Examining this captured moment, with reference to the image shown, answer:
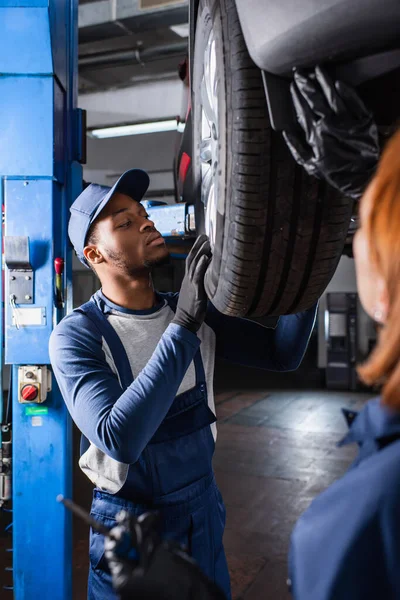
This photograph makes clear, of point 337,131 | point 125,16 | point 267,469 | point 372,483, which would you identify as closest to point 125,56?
point 125,16

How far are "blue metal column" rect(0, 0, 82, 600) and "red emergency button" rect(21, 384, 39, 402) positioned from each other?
70 mm

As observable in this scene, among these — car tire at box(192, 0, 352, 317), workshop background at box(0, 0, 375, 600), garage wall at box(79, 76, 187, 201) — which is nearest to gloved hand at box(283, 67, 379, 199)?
car tire at box(192, 0, 352, 317)

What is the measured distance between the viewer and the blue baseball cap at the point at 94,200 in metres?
1.54

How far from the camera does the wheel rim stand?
109cm

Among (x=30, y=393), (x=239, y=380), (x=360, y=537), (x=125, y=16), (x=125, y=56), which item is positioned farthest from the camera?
(x=239, y=380)

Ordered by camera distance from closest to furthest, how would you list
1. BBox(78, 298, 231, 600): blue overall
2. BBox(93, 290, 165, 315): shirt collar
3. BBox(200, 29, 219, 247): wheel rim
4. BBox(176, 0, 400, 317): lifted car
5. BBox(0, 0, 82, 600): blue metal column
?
BBox(176, 0, 400, 317): lifted car, BBox(200, 29, 219, 247): wheel rim, BBox(78, 298, 231, 600): blue overall, BBox(93, 290, 165, 315): shirt collar, BBox(0, 0, 82, 600): blue metal column

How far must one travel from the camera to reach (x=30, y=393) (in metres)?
1.84

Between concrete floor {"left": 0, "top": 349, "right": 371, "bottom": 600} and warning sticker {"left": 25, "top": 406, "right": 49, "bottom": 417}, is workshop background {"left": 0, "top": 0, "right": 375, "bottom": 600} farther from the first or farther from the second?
warning sticker {"left": 25, "top": 406, "right": 49, "bottom": 417}

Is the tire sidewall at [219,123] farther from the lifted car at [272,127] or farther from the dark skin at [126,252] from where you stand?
the dark skin at [126,252]

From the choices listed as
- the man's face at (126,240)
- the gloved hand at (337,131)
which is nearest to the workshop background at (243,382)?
the man's face at (126,240)

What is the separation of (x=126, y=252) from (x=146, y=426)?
1.76ft

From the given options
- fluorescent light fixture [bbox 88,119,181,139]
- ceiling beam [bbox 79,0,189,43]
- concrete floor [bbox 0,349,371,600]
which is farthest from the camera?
fluorescent light fixture [bbox 88,119,181,139]

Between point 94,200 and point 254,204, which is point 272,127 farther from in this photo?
point 94,200

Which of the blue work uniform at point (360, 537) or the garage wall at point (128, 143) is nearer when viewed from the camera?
the blue work uniform at point (360, 537)
